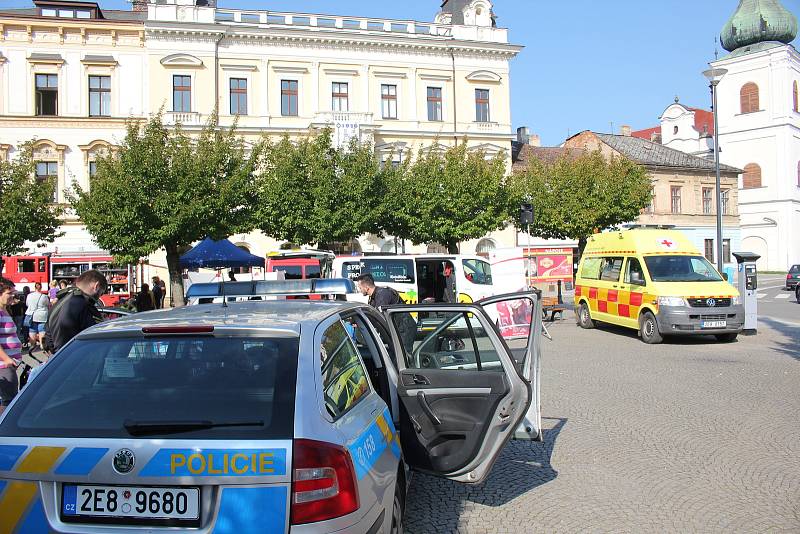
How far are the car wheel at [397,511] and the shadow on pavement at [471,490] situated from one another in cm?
96

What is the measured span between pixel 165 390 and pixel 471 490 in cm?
323

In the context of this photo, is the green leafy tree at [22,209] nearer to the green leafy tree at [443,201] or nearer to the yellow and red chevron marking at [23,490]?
the green leafy tree at [443,201]

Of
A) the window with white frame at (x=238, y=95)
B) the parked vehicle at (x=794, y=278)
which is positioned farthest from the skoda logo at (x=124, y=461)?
the parked vehicle at (x=794, y=278)

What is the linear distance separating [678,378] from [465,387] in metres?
6.83

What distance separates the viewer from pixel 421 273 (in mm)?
19750

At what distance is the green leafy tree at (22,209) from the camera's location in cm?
2453

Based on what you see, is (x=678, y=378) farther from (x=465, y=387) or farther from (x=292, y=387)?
(x=292, y=387)

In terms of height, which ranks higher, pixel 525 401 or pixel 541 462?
pixel 525 401

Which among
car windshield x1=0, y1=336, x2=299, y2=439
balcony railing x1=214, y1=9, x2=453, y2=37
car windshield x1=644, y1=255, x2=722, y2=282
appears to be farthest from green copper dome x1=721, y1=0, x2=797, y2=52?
car windshield x1=0, y1=336, x2=299, y2=439

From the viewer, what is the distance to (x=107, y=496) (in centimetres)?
275

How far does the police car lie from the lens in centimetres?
270

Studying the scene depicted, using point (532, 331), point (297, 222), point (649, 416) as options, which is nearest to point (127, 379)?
point (532, 331)

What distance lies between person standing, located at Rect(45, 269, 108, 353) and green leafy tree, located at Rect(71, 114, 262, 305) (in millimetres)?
13826

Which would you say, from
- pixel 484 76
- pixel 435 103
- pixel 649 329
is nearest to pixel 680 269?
pixel 649 329
